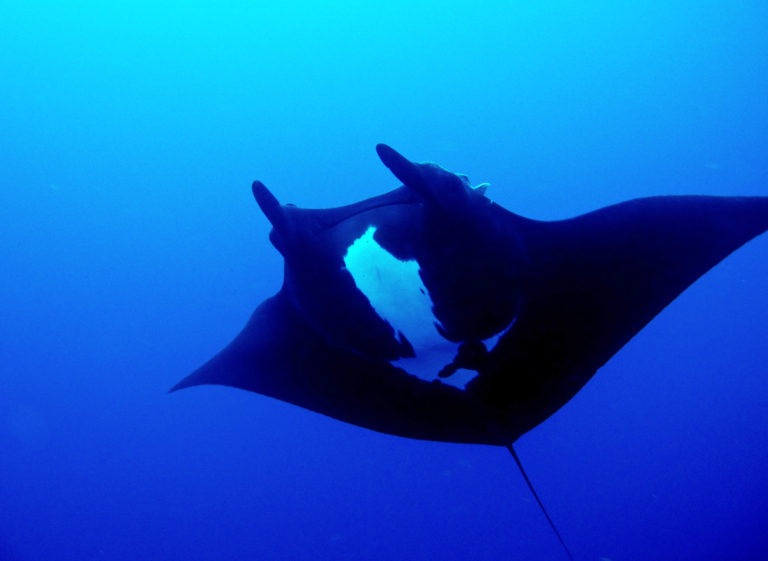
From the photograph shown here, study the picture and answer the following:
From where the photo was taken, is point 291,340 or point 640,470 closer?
point 291,340

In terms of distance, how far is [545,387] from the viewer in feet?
7.30

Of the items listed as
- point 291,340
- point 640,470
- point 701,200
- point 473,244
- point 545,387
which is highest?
point 640,470

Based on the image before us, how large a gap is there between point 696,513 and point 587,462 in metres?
2.72

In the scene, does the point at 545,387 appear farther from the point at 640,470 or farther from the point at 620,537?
the point at 640,470

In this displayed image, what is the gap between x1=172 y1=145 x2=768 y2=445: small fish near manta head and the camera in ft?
6.23

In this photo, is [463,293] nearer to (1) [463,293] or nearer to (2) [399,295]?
(1) [463,293]

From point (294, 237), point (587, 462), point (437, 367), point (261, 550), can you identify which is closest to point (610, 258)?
point (437, 367)

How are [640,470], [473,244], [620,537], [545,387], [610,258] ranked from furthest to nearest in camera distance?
[640,470] → [620,537] → [545,387] → [610,258] → [473,244]

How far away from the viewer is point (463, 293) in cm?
194

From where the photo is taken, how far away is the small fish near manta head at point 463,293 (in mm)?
1900

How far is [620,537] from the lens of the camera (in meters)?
13.6

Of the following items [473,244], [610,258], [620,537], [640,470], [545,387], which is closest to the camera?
[473,244]

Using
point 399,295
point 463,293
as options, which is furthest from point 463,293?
point 399,295

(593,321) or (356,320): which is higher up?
(356,320)
